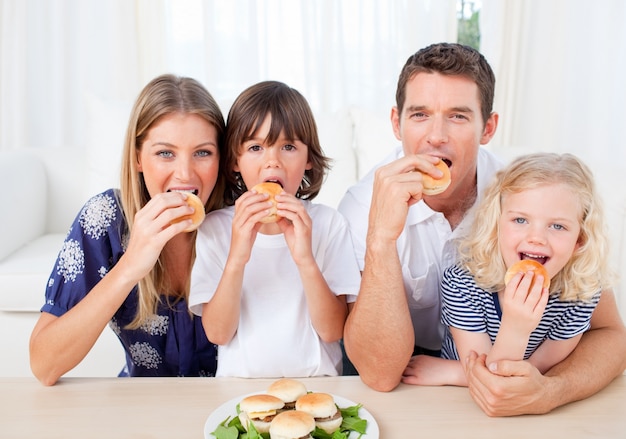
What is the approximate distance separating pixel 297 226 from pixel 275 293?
26 cm

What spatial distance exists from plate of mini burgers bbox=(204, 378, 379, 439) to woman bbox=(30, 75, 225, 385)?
42 centimetres

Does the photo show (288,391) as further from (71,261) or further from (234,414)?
(71,261)

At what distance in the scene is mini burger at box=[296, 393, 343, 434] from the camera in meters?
1.21

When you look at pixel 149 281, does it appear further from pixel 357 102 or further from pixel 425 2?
pixel 425 2

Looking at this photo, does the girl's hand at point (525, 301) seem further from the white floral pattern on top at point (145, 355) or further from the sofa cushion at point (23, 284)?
the sofa cushion at point (23, 284)

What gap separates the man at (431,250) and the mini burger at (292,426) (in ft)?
1.01

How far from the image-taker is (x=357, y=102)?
4391 mm

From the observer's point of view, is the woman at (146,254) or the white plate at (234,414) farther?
the woman at (146,254)

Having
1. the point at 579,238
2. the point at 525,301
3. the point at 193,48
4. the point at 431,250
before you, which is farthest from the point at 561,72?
the point at 525,301

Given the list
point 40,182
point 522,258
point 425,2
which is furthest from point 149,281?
point 425,2

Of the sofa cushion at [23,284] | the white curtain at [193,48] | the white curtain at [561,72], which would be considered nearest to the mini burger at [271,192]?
the sofa cushion at [23,284]

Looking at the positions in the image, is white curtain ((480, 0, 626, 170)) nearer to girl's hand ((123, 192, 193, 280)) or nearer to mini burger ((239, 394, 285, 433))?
girl's hand ((123, 192, 193, 280))

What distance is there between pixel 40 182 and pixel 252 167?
2.00 m

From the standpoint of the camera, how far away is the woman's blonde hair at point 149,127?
1745 mm
